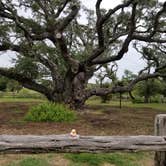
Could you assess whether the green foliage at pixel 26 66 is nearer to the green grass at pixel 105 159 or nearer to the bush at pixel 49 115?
the bush at pixel 49 115

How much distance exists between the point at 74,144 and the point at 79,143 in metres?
0.06

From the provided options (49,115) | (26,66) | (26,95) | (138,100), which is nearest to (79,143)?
(49,115)

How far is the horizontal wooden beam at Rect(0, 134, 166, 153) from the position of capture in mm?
5121

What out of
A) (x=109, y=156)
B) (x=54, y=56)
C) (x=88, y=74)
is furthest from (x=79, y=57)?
(x=109, y=156)

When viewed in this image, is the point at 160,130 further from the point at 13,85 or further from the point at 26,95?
the point at 26,95

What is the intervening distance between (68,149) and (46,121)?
944 centimetres

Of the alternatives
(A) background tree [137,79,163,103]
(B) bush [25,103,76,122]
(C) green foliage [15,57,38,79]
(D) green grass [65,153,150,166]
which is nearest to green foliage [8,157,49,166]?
(D) green grass [65,153,150,166]

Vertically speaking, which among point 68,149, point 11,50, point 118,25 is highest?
point 118,25

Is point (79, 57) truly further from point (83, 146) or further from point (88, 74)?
point (83, 146)

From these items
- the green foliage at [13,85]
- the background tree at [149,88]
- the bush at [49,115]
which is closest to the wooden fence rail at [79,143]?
the bush at [49,115]

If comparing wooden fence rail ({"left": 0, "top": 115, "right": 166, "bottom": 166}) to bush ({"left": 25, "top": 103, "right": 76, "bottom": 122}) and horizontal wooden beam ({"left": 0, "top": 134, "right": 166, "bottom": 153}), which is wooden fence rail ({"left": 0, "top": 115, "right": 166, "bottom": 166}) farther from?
bush ({"left": 25, "top": 103, "right": 76, "bottom": 122})

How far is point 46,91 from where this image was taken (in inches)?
787

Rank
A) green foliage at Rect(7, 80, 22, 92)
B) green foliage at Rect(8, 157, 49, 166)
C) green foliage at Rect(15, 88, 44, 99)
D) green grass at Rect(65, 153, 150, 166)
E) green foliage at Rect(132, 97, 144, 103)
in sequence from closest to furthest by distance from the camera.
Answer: green foliage at Rect(8, 157, 49, 166), green grass at Rect(65, 153, 150, 166), green foliage at Rect(132, 97, 144, 103), green foliage at Rect(7, 80, 22, 92), green foliage at Rect(15, 88, 44, 99)

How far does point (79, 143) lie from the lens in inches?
206
